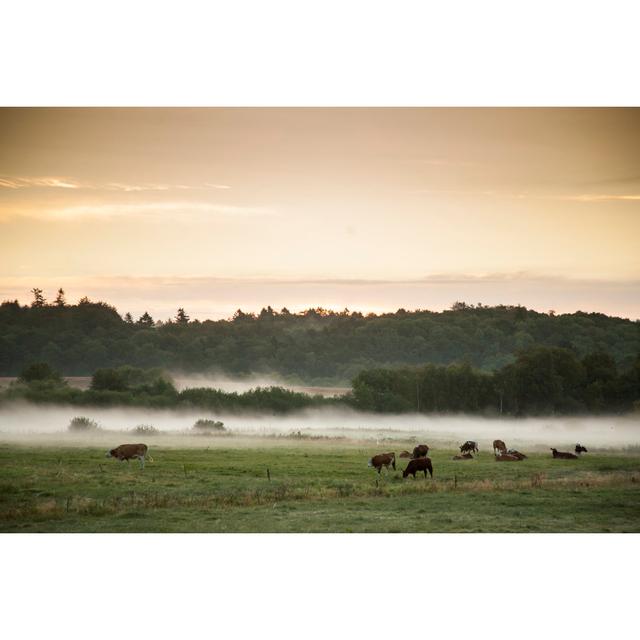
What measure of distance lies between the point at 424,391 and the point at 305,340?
14.6ft

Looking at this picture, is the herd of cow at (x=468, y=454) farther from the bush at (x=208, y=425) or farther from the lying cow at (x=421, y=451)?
the bush at (x=208, y=425)

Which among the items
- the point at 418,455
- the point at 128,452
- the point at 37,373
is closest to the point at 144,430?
the point at 128,452

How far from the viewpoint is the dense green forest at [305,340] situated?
23922 mm

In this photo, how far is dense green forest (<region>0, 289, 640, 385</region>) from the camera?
2392cm

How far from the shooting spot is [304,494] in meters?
19.2

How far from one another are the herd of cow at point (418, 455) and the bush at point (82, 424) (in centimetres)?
146

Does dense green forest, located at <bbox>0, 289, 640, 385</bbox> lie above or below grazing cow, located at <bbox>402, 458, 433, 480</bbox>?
above

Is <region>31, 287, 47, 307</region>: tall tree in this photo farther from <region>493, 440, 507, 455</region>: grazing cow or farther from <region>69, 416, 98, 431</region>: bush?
<region>493, 440, 507, 455</region>: grazing cow

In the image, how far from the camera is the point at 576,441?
26562 mm

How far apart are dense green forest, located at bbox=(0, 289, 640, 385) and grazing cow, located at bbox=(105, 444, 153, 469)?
8.91ft

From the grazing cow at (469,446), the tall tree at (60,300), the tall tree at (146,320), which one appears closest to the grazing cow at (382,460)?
the grazing cow at (469,446)

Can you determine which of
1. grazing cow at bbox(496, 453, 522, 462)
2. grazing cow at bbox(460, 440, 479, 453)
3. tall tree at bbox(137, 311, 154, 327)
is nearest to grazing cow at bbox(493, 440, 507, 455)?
grazing cow at bbox(496, 453, 522, 462)
